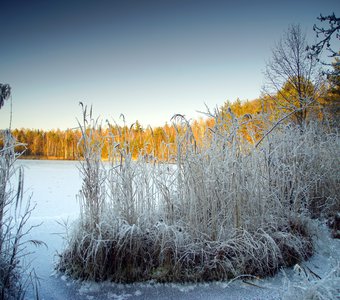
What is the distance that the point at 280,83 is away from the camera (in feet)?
40.9

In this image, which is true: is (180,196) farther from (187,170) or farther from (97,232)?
(97,232)

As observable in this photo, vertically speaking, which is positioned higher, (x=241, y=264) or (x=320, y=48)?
(x=320, y=48)

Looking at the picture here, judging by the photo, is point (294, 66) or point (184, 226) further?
point (294, 66)

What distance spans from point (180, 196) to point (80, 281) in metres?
1.09

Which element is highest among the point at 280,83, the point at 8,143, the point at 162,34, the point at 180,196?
the point at 162,34

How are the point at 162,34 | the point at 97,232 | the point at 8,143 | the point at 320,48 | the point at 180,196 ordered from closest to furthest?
the point at 8,143
the point at 97,232
the point at 180,196
the point at 320,48
the point at 162,34

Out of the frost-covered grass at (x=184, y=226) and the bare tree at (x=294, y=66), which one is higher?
the bare tree at (x=294, y=66)

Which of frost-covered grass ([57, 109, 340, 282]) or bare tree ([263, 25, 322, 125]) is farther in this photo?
bare tree ([263, 25, 322, 125])

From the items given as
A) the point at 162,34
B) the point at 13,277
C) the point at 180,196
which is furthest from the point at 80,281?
the point at 162,34

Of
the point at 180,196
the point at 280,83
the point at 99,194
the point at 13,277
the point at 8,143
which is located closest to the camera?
the point at 13,277

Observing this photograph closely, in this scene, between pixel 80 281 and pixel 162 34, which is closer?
pixel 80 281

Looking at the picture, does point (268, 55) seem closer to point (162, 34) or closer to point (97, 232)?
point (162, 34)

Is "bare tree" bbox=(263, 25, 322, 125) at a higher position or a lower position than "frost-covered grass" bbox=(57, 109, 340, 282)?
higher

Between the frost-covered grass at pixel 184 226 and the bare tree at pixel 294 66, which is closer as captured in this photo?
the frost-covered grass at pixel 184 226
